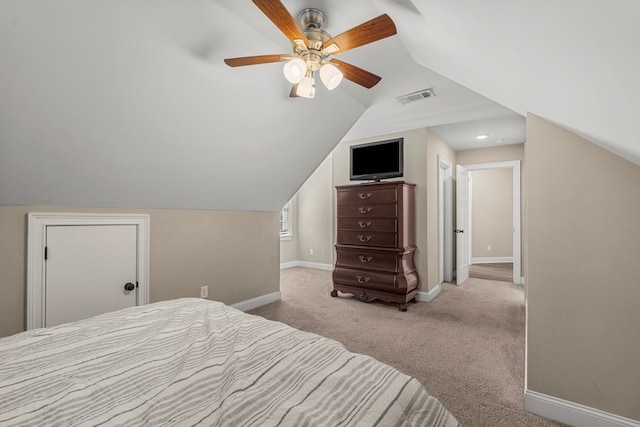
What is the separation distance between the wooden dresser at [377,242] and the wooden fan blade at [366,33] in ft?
7.50

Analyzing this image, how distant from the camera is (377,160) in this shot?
4.00 m

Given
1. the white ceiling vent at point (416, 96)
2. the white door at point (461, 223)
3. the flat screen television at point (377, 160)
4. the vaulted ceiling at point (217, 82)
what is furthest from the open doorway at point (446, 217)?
the vaulted ceiling at point (217, 82)

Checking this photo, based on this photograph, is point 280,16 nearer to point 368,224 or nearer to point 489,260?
point 368,224

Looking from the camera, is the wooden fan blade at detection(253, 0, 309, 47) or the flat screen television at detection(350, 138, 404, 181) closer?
the wooden fan blade at detection(253, 0, 309, 47)

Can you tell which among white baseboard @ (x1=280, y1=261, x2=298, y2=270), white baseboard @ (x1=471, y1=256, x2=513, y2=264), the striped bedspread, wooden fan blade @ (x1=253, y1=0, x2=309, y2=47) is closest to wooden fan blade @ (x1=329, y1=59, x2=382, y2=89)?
wooden fan blade @ (x1=253, y1=0, x2=309, y2=47)

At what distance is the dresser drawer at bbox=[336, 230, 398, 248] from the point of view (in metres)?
3.64

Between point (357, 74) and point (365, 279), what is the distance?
260 cm

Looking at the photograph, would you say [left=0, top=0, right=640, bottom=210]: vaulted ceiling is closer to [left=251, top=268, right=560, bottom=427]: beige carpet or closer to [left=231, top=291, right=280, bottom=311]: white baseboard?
[left=231, top=291, right=280, bottom=311]: white baseboard

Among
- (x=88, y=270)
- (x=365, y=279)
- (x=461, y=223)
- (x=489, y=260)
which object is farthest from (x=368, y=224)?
(x=489, y=260)

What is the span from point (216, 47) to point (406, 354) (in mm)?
2719

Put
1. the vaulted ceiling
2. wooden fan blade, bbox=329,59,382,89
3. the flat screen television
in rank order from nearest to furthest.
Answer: the vaulted ceiling, wooden fan blade, bbox=329,59,382,89, the flat screen television

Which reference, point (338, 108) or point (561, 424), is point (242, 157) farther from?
point (561, 424)

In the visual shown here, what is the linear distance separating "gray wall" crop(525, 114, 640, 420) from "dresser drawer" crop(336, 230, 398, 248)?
6.19 feet

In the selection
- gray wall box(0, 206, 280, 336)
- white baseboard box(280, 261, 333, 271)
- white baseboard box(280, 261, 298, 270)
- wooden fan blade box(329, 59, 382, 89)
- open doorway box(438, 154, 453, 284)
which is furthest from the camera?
white baseboard box(280, 261, 298, 270)
